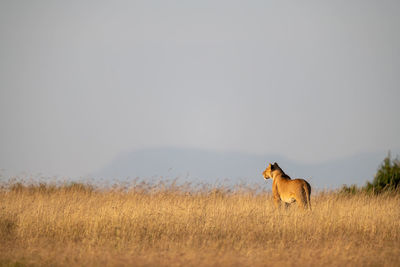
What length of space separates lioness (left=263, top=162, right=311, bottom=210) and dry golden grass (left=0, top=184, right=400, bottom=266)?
479mm

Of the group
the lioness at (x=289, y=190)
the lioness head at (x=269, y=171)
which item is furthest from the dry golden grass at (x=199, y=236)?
the lioness head at (x=269, y=171)

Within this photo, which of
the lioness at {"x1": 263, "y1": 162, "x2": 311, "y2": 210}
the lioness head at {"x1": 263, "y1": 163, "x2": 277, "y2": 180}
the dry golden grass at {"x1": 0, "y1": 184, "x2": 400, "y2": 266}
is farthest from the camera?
the lioness head at {"x1": 263, "y1": 163, "x2": 277, "y2": 180}

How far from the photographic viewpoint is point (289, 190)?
15211mm

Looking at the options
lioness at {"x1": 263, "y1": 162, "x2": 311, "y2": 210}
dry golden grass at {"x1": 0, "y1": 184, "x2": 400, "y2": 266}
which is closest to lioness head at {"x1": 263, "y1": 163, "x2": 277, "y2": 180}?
lioness at {"x1": 263, "y1": 162, "x2": 311, "y2": 210}

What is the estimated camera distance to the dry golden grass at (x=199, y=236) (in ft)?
28.9

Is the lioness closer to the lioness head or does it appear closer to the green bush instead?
the lioness head

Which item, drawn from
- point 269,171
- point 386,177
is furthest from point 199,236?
point 386,177

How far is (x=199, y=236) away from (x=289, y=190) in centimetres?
462

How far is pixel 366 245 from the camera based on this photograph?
10.6 metres

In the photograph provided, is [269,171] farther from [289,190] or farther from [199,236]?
[199,236]

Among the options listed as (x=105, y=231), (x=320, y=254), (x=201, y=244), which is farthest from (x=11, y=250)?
(x=320, y=254)

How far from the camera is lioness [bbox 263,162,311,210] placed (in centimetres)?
1494

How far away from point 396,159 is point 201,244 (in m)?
13.4

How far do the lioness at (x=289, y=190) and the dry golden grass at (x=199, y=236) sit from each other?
1.57ft
